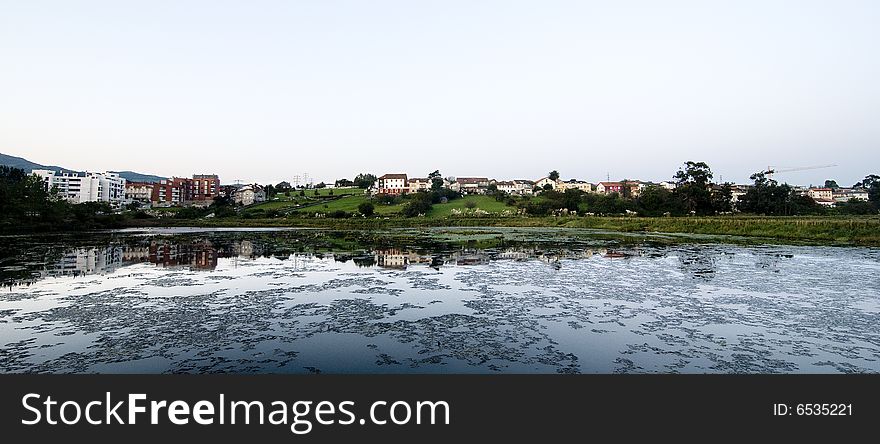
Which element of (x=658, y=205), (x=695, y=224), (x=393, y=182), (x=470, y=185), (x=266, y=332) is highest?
(x=470, y=185)

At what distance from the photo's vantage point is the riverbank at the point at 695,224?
39.8 meters

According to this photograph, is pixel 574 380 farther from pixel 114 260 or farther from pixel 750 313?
pixel 114 260

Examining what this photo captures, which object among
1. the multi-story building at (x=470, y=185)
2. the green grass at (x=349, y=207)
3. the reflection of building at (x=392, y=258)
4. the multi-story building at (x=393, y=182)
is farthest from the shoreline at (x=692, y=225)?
the multi-story building at (x=393, y=182)

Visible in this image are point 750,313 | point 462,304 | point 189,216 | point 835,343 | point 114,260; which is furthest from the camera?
point 189,216

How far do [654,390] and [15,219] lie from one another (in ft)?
205

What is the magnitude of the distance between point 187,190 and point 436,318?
157 metres

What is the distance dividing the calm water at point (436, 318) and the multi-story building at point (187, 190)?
438ft

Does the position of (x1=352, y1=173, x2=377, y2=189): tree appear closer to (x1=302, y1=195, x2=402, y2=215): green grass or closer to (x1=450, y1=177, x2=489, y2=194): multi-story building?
(x1=450, y1=177, x2=489, y2=194): multi-story building

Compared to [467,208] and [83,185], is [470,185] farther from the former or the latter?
[83,185]

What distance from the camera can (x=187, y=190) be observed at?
147 metres

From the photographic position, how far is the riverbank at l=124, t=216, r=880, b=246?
39.8 meters

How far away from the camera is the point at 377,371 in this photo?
7.85 meters

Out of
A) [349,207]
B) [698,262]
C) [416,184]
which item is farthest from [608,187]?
[698,262]

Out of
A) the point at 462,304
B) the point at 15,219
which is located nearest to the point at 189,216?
the point at 15,219
